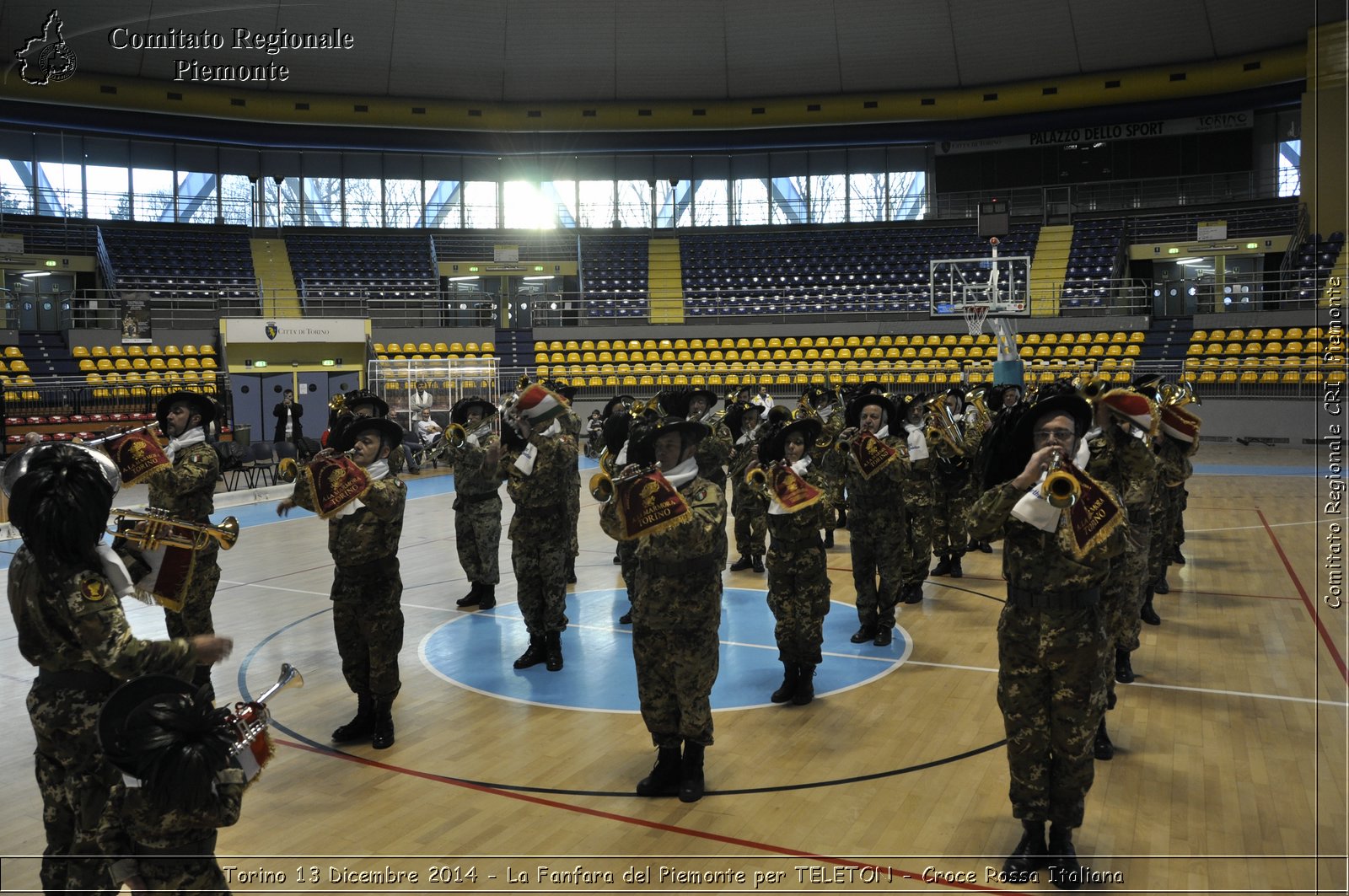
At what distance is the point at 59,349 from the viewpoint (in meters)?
25.6

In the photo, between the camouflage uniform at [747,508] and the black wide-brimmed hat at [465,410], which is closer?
the black wide-brimmed hat at [465,410]

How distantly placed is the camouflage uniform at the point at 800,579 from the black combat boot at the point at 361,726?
2.76m

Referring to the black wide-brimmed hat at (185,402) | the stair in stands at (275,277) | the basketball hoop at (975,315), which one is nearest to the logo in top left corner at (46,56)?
the stair in stands at (275,277)

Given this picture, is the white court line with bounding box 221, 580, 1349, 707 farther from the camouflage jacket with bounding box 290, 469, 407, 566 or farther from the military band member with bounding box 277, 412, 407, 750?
the camouflage jacket with bounding box 290, 469, 407, 566

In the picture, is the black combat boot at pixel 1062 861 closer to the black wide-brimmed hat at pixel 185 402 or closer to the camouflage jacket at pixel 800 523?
the camouflage jacket at pixel 800 523

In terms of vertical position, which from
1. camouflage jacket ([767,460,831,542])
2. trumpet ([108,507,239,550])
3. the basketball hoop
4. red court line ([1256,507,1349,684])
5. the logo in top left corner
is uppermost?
the logo in top left corner

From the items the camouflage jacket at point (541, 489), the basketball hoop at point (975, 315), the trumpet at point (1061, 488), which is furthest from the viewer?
the basketball hoop at point (975, 315)

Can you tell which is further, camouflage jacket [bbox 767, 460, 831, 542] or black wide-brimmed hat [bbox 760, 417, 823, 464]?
black wide-brimmed hat [bbox 760, 417, 823, 464]

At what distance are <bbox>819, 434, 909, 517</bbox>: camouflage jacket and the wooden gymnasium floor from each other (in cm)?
122

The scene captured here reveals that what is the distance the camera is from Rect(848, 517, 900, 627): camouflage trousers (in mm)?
8109

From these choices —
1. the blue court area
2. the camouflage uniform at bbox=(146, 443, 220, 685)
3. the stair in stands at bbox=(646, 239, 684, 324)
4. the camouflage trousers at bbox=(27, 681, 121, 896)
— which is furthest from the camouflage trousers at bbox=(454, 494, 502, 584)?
the stair in stands at bbox=(646, 239, 684, 324)

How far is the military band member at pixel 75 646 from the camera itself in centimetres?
331

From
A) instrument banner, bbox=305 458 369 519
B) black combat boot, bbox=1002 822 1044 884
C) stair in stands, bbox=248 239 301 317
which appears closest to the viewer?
black combat boot, bbox=1002 822 1044 884

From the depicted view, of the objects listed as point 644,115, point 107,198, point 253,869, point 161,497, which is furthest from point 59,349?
point 253,869
